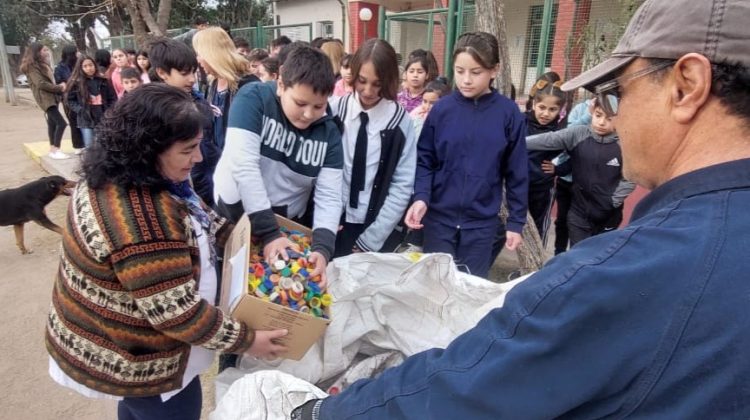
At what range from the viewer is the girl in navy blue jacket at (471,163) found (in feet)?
8.14

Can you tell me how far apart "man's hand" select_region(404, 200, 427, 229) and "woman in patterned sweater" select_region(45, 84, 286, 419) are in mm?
1219

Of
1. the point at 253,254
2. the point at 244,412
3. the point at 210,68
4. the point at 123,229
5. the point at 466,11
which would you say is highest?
the point at 466,11

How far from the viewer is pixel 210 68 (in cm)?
363

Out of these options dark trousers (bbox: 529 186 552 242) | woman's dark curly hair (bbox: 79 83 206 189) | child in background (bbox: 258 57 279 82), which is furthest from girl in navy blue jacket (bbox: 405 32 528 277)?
child in background (bbox: 258 57 279 82)

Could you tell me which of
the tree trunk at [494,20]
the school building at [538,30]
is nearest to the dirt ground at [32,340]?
the tree trunk at [494,20]

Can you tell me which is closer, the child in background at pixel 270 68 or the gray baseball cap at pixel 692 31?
the gray baseball cap at pixel 692 31

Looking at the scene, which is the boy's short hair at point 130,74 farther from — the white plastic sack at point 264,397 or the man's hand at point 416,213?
the white plastic sack at point 264,397

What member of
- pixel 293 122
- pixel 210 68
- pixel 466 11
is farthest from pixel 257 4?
pixel 293 122

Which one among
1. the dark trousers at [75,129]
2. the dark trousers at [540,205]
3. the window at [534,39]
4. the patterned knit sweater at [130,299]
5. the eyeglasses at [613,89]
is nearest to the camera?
the eyeglasses at [613,89]

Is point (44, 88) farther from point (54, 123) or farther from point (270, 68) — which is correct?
point (270, 68)

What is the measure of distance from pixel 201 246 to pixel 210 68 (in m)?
2.54

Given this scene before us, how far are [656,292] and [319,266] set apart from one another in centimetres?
133

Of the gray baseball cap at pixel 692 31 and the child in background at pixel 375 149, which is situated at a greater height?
the gray baseball cap at pixel 692 31

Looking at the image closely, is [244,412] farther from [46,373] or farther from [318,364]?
[46,373]
